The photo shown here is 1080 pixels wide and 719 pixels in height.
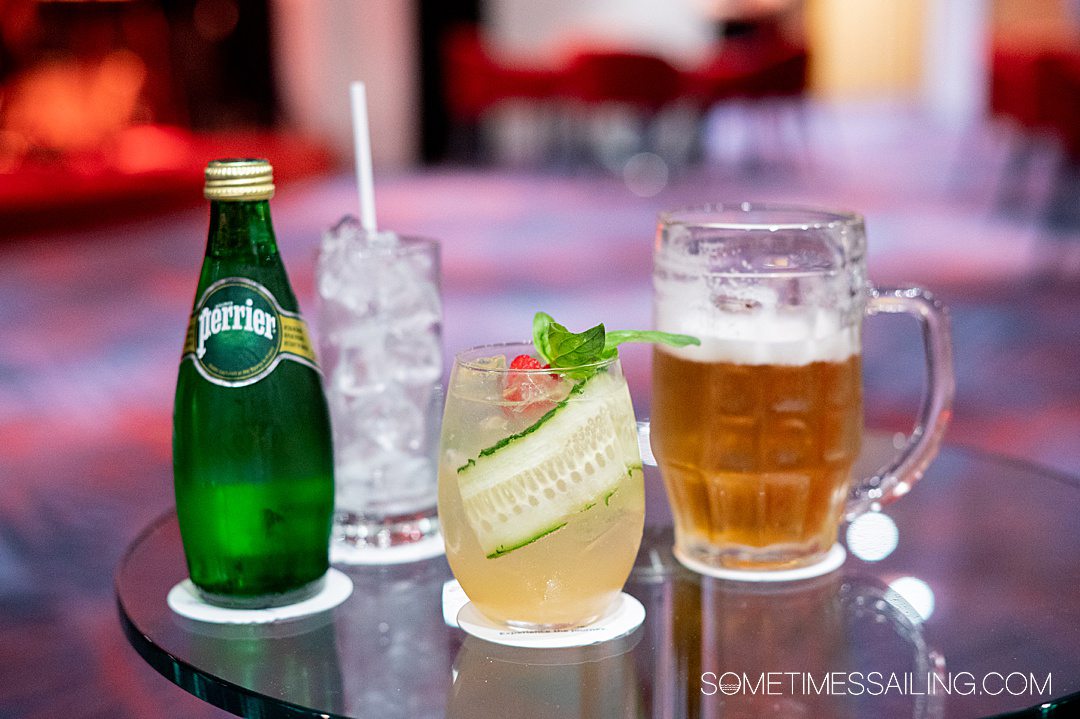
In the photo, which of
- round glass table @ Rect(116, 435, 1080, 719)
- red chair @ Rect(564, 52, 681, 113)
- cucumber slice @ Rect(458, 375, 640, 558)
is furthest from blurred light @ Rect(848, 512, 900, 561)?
red chair @ Rect(564, 52, 681, 113)

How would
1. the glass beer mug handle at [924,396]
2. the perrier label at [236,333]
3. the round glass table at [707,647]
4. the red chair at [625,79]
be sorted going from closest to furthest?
the round glass table at [707,647]
the perrier label at [236,333]
the glass beer mug handle at [924,396]
the red chair at [625,79]

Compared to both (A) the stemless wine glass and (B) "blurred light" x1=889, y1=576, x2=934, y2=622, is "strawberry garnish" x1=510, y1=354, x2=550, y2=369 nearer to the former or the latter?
(A) the stemless wine glass

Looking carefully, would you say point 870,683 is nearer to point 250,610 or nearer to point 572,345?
point 572,345

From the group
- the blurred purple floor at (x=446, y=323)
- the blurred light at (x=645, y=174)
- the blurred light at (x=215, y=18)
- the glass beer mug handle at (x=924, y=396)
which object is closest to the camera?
the glass beer mug handle at (x=924, y=396)

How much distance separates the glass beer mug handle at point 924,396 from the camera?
0.95 metres

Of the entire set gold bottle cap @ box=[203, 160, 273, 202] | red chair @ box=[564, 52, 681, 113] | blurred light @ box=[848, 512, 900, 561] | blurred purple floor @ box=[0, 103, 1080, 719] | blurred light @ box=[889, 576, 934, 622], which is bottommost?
blurred purple floor @ box=[0, 103, 1080, 719]

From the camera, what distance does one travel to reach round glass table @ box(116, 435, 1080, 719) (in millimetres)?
718

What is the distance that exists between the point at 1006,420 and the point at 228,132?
26.4 ft

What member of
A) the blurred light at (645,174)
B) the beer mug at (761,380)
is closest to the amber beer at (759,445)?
the beer mug at (761,380)

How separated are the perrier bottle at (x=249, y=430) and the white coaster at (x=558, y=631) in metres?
0.13

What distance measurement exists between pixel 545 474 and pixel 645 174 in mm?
8479

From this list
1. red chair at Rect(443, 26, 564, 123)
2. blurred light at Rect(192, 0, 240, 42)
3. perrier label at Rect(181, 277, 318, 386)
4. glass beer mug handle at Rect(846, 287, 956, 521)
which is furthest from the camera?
blurred light at Rect(192, 0, 240, 42)

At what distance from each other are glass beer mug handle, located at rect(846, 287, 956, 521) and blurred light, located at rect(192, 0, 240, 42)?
9.63 m

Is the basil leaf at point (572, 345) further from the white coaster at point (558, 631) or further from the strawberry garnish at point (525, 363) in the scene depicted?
the white coaster at point (558, 631)
